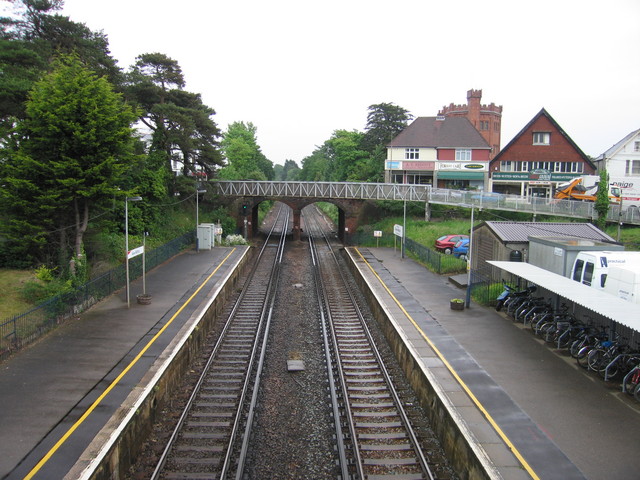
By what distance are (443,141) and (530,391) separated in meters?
46.8

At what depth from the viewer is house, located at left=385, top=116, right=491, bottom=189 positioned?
5500cm

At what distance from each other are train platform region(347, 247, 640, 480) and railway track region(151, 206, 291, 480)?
5.17 m

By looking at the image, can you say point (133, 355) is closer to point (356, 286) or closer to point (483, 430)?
point (483, 430)

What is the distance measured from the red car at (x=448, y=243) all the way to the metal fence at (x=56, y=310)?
1983 centimetres

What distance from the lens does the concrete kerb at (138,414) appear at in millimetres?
9141

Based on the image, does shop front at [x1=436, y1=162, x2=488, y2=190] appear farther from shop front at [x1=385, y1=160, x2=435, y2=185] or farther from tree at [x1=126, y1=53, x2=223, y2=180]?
tree at [x1=126, y1=53, x2=223, y2=180]

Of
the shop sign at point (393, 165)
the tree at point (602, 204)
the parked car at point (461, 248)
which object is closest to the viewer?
the parked car at point (461, 248)

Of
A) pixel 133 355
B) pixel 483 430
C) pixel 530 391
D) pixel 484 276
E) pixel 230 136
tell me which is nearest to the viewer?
pixel 483 430

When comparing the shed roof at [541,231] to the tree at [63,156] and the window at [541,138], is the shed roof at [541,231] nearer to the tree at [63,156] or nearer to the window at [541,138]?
the tree at [63,156]

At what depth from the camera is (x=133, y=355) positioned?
1466 centimetres

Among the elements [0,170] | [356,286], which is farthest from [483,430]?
[0,170]

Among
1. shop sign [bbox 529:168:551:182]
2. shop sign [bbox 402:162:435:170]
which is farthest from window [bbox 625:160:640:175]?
shop sign [bbox 402:162:435:170]

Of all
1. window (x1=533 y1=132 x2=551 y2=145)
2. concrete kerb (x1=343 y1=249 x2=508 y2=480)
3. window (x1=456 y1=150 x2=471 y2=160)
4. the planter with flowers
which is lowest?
concrete kerb (x1=343 y1=249 x2=508 y2=480)

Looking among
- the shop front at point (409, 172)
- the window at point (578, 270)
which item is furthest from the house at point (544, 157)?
the window at point (578, 270)
